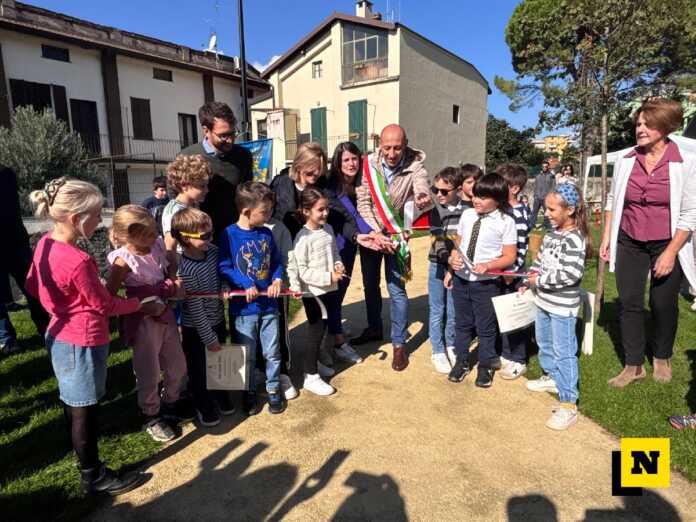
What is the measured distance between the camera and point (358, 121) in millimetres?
23094

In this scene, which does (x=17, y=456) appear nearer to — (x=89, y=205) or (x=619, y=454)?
(x=89, y=205)

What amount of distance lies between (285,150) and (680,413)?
77.6 feet

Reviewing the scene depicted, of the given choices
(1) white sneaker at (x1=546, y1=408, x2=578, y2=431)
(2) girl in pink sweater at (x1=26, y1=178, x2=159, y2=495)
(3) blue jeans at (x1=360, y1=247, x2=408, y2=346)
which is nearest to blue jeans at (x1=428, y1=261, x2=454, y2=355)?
(3) blue jeans at (x1=360, y1=247, x2=408, y2=346)

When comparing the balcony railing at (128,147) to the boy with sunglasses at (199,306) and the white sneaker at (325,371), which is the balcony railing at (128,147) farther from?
the boy with sunglasses at (199,306)

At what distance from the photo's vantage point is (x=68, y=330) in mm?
2357

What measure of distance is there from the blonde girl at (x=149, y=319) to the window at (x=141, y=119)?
22.9m

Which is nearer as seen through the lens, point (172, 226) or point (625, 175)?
point (172, 226)

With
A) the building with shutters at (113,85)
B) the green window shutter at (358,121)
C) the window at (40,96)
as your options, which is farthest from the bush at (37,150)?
the green window shutter at (358,121)

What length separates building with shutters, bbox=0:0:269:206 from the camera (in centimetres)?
1861

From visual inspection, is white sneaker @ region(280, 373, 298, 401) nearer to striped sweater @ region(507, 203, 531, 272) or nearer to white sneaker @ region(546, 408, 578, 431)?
white sneaker @ region(546, 408, 578, 431)

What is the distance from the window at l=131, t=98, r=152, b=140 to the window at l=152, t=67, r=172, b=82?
4.94ft

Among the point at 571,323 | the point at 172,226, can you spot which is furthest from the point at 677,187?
the point at 172,226

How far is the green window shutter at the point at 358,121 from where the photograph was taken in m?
22.8

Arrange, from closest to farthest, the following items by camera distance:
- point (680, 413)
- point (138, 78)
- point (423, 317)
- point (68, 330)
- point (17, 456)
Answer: point (68, 330) → point (17, 456) → point (680, 413) → point (423, 317) → point (138, 78)
